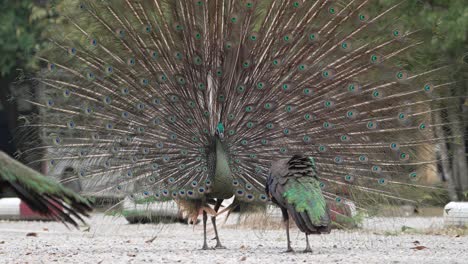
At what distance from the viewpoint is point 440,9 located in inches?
930

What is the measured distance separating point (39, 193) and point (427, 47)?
310 inches

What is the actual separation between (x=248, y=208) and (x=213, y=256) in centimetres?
133

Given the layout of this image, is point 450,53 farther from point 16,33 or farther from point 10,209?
point 16,33

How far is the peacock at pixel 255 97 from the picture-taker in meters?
13.5

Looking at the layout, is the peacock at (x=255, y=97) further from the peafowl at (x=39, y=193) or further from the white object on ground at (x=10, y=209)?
the white object on ground at (x=10, y=209)

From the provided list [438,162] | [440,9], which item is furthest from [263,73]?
[440,9]

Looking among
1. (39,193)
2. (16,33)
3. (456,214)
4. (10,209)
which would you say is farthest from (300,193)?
(16,33)

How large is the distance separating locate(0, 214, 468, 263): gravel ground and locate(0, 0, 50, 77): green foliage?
30.5 ft

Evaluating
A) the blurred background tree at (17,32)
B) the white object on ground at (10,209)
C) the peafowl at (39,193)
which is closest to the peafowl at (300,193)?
the peafowl at (39,193)

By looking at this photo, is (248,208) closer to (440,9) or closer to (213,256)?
(213,256)

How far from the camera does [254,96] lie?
13.6 m

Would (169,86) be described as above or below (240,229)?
above

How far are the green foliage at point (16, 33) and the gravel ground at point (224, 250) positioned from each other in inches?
366

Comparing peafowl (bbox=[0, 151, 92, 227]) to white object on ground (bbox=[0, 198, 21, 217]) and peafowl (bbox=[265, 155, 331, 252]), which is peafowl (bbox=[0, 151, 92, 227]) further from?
white object on ground (bbox=[0, 198, 21, 217])
